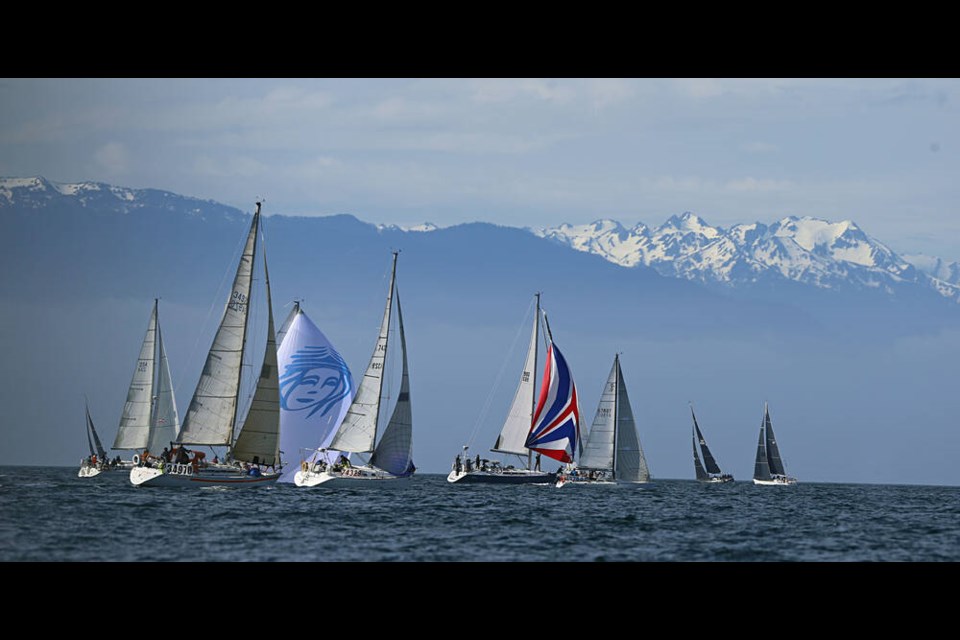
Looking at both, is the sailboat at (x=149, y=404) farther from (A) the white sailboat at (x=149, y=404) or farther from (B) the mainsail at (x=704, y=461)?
(B) the mainsail at (x=704, y=461)

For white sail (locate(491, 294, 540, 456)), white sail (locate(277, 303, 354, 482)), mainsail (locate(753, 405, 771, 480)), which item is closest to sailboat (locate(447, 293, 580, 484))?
white sail (locate(491, 294, 540, 456))

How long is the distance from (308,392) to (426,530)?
23960mm

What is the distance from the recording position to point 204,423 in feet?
143

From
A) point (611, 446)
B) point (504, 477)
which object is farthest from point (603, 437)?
point (504, 477)

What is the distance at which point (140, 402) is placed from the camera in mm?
60094

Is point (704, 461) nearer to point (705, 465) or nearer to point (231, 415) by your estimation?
point (705, 465)

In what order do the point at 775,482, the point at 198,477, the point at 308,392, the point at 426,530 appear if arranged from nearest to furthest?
the point at 426,530 < the point at 198,477 < the point at 308,392 < the point at 775,482

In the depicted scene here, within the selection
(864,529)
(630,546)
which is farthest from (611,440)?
(630,546)

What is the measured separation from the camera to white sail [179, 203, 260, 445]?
42875 mm
